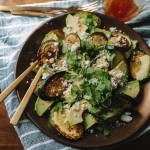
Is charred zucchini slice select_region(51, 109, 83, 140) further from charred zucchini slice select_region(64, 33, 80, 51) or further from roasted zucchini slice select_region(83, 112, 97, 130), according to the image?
charred zucchini slice select_region(64, 33, 80, 51)

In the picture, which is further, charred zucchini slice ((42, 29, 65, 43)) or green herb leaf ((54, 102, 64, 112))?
charred zucchini slice ((42, 29, 65, 43))

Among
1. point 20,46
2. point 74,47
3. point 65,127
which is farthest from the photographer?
point 20,46

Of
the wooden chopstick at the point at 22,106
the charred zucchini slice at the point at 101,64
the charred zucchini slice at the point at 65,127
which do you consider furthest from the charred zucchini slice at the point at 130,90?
the wooden chopstick at the point at 22,106

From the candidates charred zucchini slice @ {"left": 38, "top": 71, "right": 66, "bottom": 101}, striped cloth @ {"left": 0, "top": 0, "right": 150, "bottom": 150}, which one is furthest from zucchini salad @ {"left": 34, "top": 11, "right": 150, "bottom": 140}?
striped cloth @ {"left": 0, "top": 0, "right": 150, "bottom": 150}

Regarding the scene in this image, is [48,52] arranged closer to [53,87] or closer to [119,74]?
[53,87]

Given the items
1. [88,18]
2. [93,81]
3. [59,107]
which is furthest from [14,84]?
[88,18]

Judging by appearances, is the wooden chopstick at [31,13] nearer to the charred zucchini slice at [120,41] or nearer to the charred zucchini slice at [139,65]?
the charred zucchini slice at [120,41]
